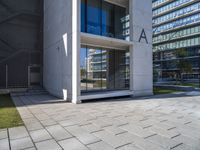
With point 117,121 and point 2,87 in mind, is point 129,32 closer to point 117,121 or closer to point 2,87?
point 117,121

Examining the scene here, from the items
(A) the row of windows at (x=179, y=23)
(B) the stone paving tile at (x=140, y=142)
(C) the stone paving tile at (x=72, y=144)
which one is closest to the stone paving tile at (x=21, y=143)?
(C) the stone paving tile at (x=72, y=144)

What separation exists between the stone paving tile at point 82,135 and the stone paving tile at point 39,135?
0.77 metres

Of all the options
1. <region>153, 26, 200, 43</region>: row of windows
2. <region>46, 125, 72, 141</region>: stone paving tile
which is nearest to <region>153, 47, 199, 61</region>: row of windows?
<region>153, 26, 200, 43</region>: row of windows

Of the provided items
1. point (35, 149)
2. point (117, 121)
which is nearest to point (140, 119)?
point (117, 121)

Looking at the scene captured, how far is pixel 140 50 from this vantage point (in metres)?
14.7

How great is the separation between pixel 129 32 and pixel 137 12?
2.04 metres

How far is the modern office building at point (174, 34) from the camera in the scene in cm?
5075

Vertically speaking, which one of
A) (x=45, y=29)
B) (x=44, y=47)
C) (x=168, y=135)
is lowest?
(x=168, y=135)

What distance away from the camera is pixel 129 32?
47.7 feet

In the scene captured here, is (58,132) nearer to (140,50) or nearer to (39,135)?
(39,135)

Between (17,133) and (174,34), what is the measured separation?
6090cm

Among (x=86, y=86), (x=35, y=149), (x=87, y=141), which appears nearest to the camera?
(x=35, y=149)

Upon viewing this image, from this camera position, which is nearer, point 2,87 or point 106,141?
point 106,141

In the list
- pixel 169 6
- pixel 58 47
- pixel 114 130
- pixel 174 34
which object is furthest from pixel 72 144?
pixel 169 6
